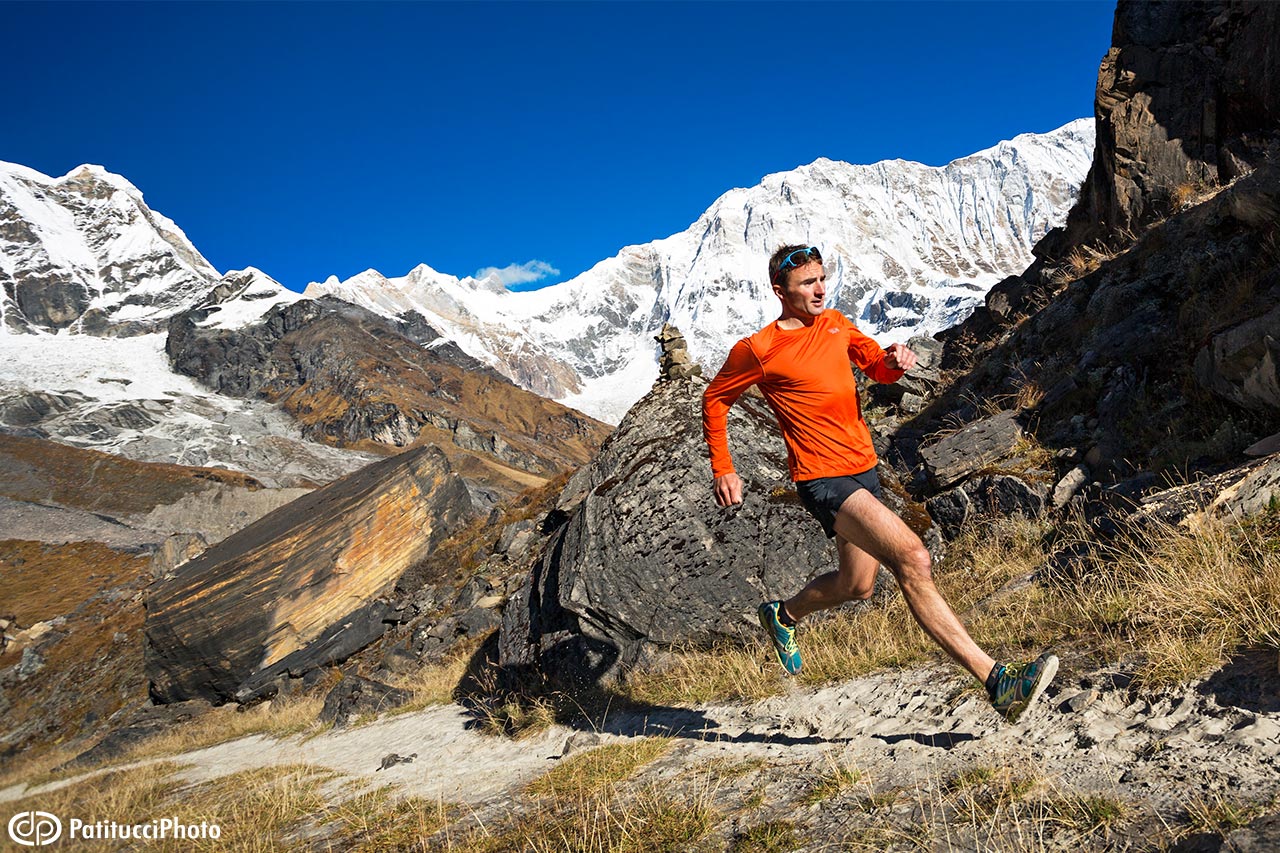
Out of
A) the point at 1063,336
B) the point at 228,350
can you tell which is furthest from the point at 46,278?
the point at 1063,336

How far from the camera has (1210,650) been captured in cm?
328

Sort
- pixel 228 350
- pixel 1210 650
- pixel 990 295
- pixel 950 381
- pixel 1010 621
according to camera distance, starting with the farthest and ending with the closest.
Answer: pixel 228 350, pixel 990 295, pixel 950 381, pixel 1010 621, pixel 1210 650

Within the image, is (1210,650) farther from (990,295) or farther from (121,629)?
(121,629)

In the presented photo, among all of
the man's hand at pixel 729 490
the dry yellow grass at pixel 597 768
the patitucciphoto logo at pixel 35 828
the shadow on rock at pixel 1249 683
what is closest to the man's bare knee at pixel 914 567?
the man's hand at pixel 729 490

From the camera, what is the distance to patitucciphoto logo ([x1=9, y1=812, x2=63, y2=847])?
4.50 m

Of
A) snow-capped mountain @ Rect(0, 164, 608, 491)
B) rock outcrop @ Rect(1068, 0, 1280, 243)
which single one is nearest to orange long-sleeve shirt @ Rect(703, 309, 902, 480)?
rock outcrop @ Rect(1068, 0, 1280, 243)

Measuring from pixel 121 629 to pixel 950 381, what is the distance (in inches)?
913

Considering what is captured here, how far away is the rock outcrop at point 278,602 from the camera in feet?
43.9

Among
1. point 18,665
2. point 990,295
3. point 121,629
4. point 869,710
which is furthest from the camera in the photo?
point 18,665

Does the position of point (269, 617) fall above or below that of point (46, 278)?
below

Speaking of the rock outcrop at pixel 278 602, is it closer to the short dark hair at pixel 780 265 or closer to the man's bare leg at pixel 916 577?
the short dark hair at pixel 780 265

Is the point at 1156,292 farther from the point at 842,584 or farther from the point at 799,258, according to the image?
the point at 842,584

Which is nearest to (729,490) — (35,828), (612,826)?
(612,826)

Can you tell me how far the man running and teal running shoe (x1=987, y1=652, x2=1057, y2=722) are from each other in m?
0.04
